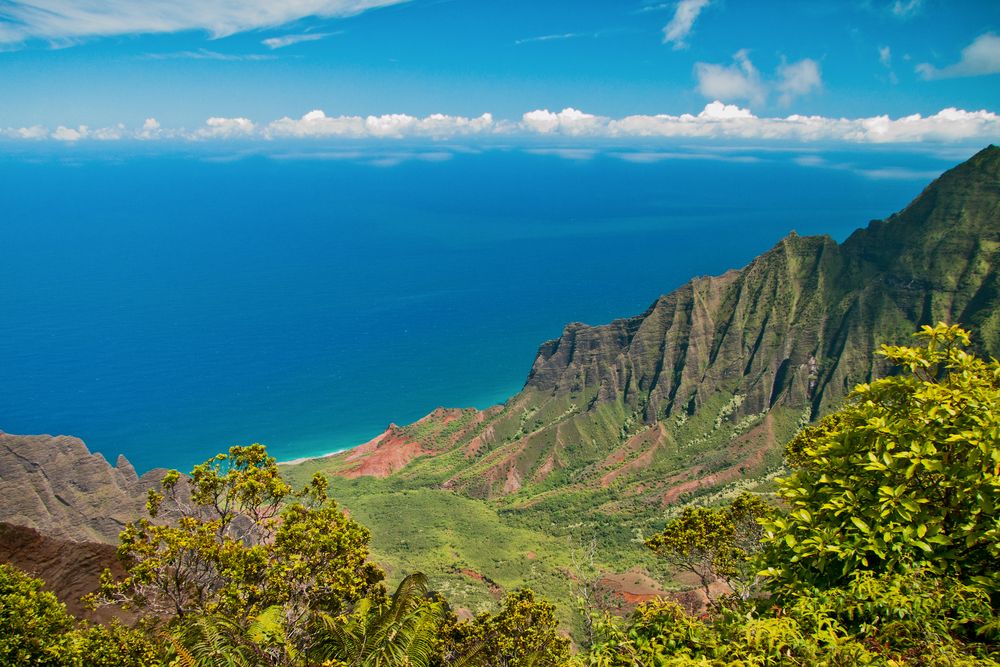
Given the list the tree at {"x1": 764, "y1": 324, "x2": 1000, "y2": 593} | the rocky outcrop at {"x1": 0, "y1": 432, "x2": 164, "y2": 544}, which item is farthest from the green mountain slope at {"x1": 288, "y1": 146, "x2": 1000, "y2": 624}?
the tree at {"x1": 764, "y1": 324, "x2": 1000, "y2": 593}

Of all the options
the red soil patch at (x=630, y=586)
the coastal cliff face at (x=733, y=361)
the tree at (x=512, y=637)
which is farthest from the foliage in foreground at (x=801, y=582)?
the coastal cliff face at (x=733, y=361)

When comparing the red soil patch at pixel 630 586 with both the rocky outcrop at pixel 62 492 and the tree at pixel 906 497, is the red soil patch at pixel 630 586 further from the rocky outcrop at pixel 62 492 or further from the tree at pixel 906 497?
the tree at pixel 906 497

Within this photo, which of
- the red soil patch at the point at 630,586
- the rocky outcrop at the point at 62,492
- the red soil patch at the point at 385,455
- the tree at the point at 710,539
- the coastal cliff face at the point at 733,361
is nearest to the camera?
the tree at the point at 710,539

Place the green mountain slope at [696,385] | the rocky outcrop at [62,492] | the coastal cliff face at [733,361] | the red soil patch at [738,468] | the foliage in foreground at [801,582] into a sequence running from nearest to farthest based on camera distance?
the foliage in foreground at [801,582]
the rocky outcrop at [62,492]
the red soil patch at [738,468]
the green mountain slope at [696,385]
the coastal cliff face at [733,361]

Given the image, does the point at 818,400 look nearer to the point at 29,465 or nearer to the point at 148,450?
the point at 29,465

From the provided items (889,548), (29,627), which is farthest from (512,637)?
(889,548)

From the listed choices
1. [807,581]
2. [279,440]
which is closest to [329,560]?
[807,581]

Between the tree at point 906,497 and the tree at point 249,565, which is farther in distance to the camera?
the tree at point 249,565

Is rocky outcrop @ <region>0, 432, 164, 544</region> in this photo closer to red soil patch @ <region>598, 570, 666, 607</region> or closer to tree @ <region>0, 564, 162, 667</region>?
red soil patch @ <region>598, 570, 666, 607</region>
